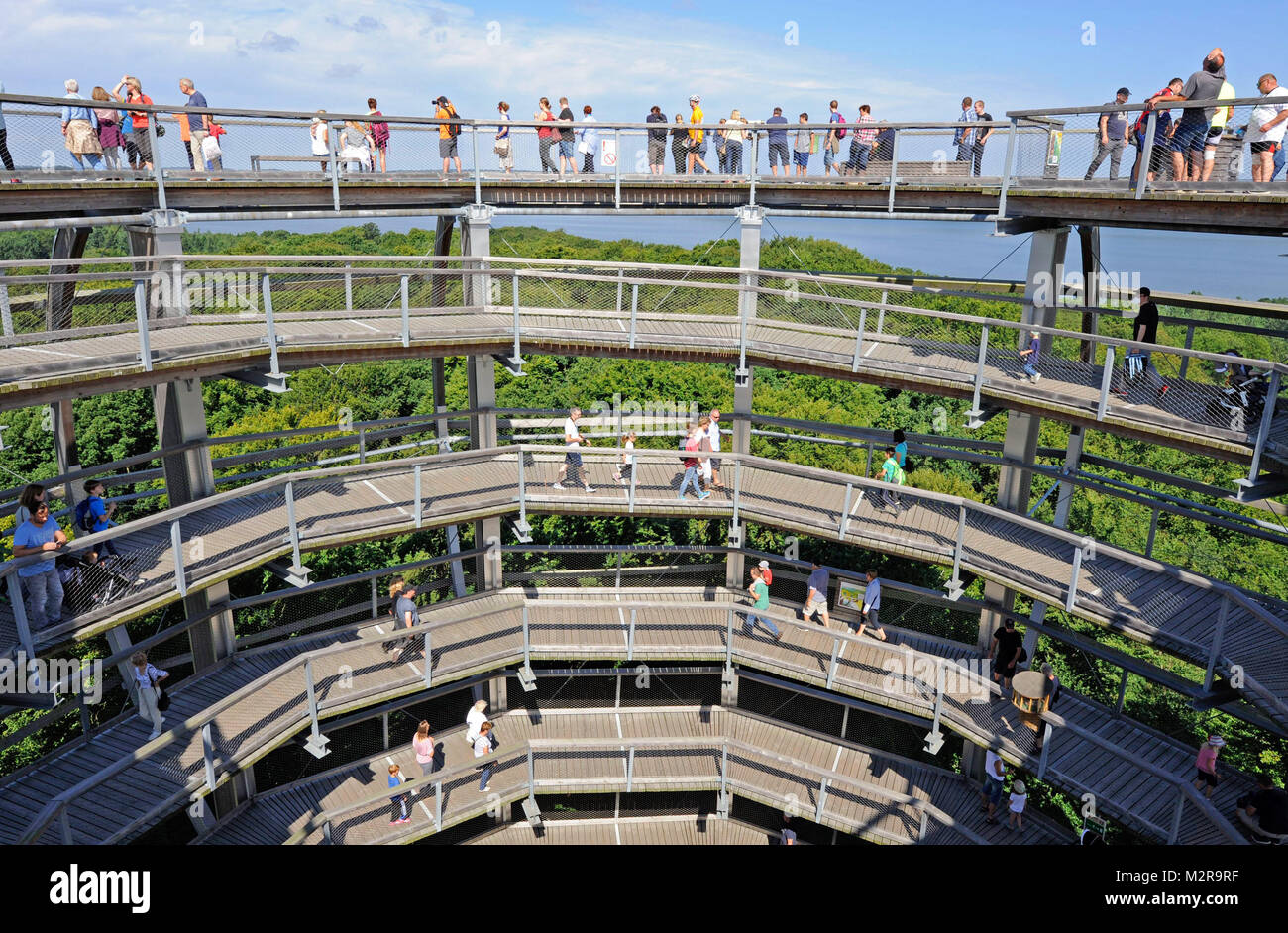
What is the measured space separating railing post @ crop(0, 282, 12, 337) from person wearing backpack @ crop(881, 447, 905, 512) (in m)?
12.9

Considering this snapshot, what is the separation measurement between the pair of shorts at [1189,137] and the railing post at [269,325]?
536 inches

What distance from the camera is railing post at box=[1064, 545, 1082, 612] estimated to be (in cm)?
1458

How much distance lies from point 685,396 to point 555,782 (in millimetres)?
27480

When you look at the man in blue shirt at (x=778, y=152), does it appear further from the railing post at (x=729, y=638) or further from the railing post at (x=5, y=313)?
the railing post at (x=5, y=313)

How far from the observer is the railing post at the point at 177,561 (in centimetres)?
1409

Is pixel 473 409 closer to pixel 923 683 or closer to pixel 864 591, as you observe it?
pixel 864 591

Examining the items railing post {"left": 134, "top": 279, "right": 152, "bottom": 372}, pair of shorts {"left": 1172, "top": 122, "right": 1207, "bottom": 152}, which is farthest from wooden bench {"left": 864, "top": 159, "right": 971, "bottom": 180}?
railing post {"left": 134, "top": 279, "right": 152, "bottom": 372}

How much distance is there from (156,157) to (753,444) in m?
29.4

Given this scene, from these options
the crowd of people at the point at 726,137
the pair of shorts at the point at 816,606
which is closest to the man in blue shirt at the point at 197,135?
the crowd of people at the point at 726,137

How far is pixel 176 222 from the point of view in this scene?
16.0 m

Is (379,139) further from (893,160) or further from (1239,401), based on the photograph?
(1239,401)

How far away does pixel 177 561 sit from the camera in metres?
14.3

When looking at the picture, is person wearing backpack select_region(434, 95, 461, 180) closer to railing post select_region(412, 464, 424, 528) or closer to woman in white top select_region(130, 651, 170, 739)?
railing post select_region(412, 464, 424, 528)
